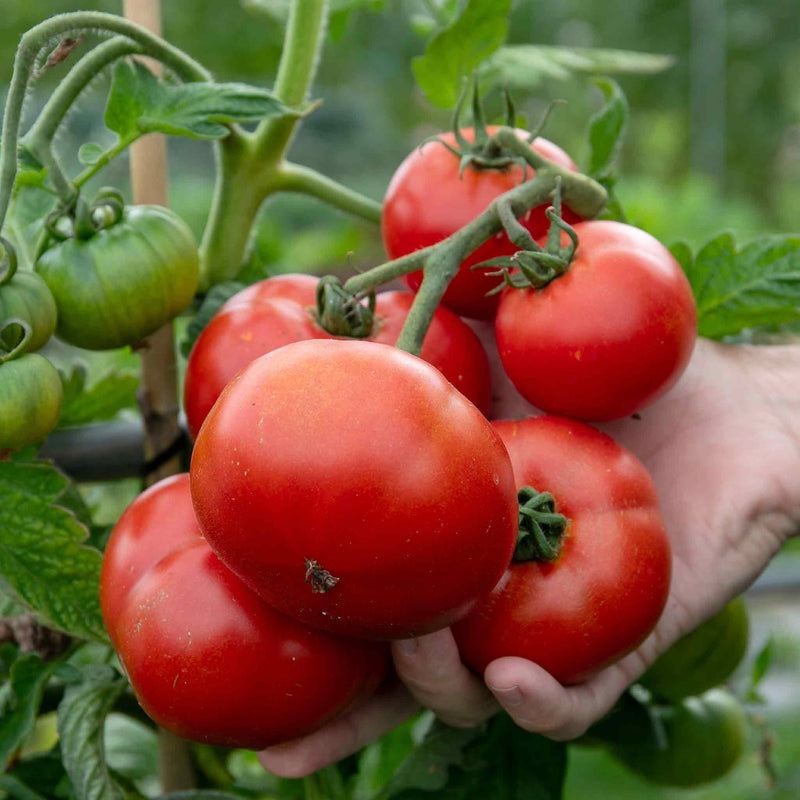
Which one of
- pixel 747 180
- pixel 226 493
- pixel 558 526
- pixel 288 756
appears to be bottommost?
pixel 747 180

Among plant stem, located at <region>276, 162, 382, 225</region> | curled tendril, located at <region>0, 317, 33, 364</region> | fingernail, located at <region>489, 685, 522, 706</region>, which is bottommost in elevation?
Result: fingernail, located at <region>489, 685, 522, 706</region>

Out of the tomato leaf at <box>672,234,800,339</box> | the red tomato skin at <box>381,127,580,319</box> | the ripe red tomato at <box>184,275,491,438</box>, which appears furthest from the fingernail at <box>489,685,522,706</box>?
the tomato leaf at <box>672,234,800,339</box>

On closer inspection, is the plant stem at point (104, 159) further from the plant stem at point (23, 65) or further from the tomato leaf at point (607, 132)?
the tomato leaf at point (607, 132)

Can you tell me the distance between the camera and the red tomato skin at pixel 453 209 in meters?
0.81

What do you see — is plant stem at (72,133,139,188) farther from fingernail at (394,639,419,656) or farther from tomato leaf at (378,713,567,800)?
tomato leaf at (378,713,567,800)

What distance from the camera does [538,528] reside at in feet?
2.19

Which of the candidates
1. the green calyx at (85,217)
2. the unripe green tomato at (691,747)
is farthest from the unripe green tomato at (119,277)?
the unripe green tomato at (691,747)

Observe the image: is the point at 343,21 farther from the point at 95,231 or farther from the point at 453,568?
the point at 453,568

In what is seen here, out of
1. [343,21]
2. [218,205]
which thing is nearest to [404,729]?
[218,205]

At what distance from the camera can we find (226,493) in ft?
1.77

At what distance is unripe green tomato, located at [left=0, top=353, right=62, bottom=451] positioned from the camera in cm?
66

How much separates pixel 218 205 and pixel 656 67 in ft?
1.72

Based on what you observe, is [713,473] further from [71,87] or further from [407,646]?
[71,87]

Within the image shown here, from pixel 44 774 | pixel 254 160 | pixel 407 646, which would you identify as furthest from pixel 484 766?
pixel 254 160
